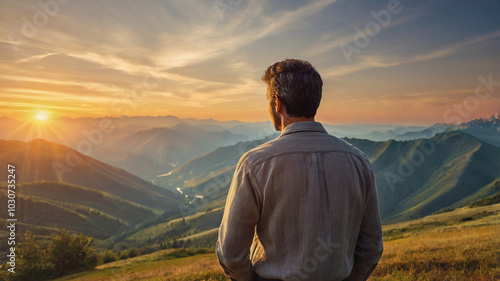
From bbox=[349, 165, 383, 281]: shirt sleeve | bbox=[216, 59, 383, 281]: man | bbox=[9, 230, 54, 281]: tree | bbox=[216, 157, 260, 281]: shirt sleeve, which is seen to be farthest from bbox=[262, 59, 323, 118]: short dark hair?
bbox=[9, 230, 54, 281]: tree

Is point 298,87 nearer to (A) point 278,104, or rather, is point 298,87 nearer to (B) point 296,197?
(A) point 278,104

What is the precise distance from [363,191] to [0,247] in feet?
557

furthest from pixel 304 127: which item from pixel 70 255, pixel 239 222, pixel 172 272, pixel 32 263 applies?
pixel 70 255

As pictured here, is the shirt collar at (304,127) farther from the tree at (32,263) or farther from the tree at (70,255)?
the tree at (70,255)

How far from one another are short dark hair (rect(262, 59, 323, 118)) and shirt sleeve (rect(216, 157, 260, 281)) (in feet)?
2.58

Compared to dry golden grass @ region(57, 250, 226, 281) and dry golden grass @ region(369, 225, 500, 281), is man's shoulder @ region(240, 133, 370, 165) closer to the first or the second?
dry golden grass @ region(369, 225, 500, 281)

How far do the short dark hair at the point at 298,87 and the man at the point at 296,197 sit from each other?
10 mm

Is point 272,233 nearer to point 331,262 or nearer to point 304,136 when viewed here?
point 331,262

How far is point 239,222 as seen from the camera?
7.88ft

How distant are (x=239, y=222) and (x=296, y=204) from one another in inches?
22.8

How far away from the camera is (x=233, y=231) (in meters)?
2.43

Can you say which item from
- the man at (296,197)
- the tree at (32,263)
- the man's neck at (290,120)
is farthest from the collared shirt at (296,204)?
the tree at (32,263)

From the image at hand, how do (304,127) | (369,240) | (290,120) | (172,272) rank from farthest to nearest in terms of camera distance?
(172,272) → (369,240) → (290,120) → (304,127)

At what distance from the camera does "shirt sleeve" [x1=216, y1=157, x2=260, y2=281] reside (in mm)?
2389
